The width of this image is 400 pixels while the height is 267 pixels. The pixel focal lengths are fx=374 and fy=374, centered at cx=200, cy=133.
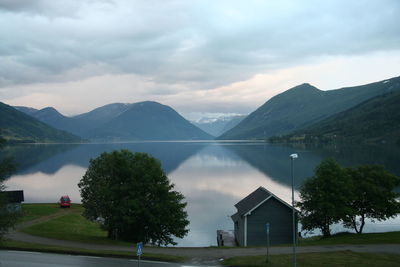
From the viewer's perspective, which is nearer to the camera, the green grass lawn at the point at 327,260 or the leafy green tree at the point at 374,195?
the green grass lawn at the point at 327,260

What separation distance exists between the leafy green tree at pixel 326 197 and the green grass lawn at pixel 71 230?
2464cm

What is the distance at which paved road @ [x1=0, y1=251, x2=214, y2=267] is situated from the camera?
2961cm

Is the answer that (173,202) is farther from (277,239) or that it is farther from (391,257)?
(391,257)

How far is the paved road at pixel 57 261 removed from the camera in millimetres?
29609

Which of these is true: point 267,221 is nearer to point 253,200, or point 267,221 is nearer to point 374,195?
point 253,200

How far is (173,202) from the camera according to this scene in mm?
49531

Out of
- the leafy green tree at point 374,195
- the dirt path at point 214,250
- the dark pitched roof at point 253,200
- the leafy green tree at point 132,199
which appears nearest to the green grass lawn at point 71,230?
the dirt path at point 214,250

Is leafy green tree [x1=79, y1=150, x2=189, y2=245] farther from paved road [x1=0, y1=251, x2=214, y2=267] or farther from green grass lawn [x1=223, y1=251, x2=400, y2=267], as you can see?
green grass lawn [x1=223, y1=251, x2=400, y2=267]

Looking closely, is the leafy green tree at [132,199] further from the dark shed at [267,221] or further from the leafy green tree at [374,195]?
the leafy green tree at [374,195]

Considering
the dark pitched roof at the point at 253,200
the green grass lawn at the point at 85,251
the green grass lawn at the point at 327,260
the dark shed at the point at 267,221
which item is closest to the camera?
the green grass lawn at the point at 327,260

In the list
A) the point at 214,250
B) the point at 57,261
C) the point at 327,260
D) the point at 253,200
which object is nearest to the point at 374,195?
the point at 253,200

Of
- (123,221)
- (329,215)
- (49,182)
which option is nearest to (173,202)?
(123,221)

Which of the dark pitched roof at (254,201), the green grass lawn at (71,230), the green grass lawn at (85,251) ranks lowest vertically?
the green grass lawn at (71,230)

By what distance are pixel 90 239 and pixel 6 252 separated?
11.1 metres
